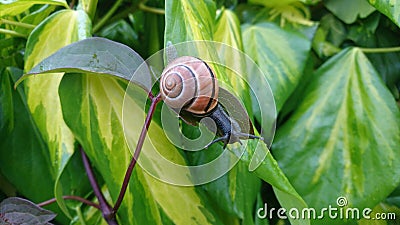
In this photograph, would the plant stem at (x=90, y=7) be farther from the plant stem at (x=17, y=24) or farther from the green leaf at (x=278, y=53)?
the green leaf at (x=278, y=53)

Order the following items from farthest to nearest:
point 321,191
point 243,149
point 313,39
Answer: point 313,39 → point 321,191 → point 243,149

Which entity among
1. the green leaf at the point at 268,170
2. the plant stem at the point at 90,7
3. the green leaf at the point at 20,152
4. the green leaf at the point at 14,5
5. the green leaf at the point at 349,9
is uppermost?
the green leaf at the point at 14,5

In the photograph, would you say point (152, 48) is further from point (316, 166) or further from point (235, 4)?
point (316, 166)

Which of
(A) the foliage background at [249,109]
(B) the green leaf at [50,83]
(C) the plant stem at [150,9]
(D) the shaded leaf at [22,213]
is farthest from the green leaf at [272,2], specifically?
(D) the shaded leaf at [22,213]

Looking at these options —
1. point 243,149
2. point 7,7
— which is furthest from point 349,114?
point 7,7

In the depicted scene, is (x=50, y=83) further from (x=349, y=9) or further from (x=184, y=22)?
(x=349, y=9)

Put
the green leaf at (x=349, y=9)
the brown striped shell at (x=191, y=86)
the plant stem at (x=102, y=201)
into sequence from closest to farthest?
1. the brown striped shell at (x=191, y=86)
2. the plant stem at (x=102, y=201)
3. the green leaf at (x=349, y=9)

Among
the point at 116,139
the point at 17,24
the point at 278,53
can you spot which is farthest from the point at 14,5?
the point at 278,53
